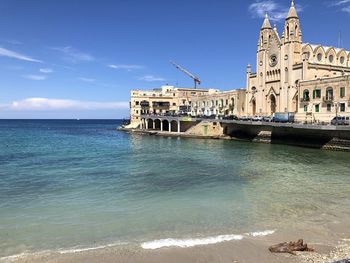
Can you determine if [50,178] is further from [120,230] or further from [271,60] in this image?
[271,60]

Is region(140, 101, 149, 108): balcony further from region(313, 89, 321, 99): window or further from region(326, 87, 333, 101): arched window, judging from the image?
region(326, 87, 333, 101): arched window

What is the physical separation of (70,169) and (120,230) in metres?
17.8

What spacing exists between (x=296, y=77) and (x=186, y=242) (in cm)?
5876

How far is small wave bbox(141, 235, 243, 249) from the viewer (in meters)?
13.5

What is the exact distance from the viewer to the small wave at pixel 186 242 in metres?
13.5

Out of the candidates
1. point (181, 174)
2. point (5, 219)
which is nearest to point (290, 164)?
point (181, 174)

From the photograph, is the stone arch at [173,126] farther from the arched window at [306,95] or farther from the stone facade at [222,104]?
the arched window at [306,95]

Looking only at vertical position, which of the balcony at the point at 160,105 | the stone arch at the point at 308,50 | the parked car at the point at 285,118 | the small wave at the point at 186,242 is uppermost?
the stone arch at the point at 308,50

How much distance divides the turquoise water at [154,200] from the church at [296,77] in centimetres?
2378

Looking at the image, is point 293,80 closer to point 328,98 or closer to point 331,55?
point 328,98

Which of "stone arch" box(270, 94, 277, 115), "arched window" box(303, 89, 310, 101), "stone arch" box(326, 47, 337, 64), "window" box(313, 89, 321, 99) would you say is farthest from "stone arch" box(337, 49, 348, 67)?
"window" box(313, 89, 321, 99)

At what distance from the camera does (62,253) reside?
1284 cm

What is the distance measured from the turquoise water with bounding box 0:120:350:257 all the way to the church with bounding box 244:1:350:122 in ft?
78.0

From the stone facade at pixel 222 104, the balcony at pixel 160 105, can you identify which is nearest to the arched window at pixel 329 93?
the stone facade at pixel 222 104
